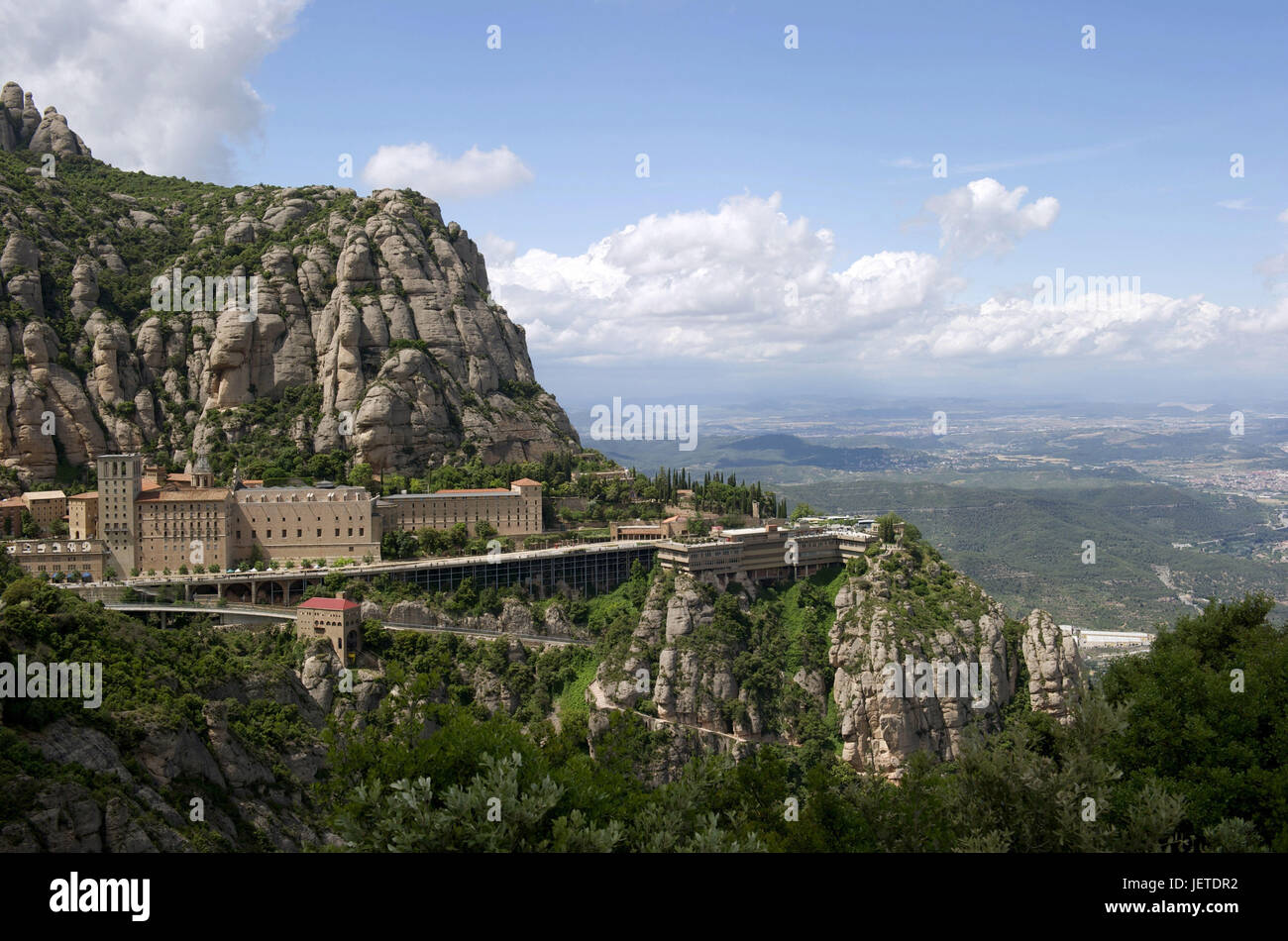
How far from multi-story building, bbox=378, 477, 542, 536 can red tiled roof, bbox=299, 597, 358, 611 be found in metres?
14.7

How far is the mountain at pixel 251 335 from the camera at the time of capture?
8462cm

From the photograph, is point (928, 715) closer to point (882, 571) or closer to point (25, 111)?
point (882, 571)

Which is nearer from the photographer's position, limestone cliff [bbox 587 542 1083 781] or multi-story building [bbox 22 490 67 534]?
limestone cliff [bbox 587 542 1083 781]

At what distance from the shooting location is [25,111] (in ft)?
379

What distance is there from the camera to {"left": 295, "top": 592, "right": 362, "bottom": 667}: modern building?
58.8 metres

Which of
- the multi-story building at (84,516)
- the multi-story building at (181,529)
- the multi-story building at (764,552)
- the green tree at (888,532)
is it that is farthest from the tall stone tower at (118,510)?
the green tree at (888,532)

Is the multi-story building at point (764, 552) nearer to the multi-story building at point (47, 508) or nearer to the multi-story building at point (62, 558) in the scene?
the multi-story building at point (62, 558)

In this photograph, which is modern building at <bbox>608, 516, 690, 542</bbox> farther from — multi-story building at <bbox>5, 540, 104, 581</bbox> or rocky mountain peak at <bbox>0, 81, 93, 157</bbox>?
rocky mountain peak at <bbox>0, 81, 93, 157</bbox>

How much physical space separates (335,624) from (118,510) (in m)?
20.5

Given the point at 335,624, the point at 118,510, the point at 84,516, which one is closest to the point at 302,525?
the point at 118,510

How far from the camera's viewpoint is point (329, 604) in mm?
59875

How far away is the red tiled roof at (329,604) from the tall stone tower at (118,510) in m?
15.7

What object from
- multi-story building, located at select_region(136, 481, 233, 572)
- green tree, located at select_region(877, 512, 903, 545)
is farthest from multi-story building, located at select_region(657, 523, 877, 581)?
multi-story building, located at select_region(136, 481, 233, 572)

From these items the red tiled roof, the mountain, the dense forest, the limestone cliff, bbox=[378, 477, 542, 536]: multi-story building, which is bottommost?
the limestone cliff
